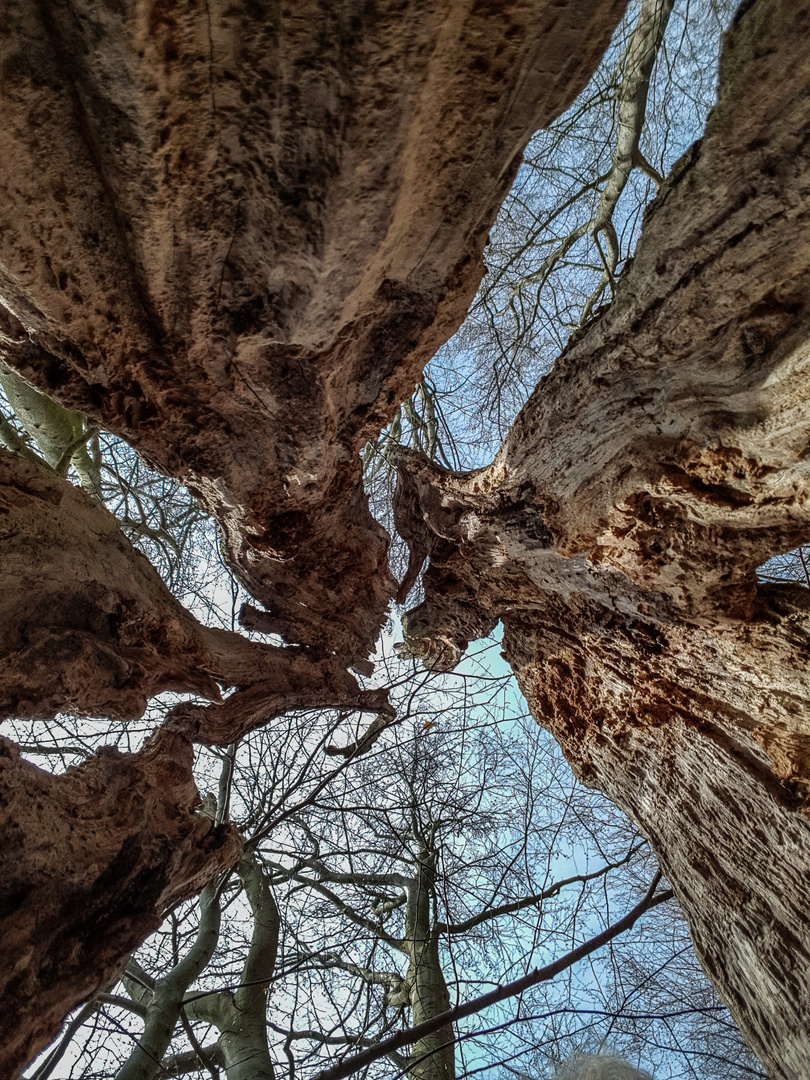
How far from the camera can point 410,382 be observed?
1.92 m

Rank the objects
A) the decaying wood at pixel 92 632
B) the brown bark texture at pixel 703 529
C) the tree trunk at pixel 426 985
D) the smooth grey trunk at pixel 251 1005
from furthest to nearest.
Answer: the tree trunk at pixel 426 985, the smooth grey trunk at pixel 251 1005, the decaying wood at pixel 92 632, the brown bark texture at pixel 703 529

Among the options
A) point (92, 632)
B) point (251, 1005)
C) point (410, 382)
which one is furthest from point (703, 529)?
point (251, 1005)

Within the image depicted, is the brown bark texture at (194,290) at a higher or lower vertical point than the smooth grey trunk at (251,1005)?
higher

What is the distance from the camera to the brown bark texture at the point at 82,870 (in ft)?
4.36

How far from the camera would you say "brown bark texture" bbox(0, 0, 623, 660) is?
93cm

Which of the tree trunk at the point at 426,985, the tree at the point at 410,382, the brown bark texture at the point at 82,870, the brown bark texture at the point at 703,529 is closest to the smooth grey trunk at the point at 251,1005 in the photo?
the tree trunk at the point at 426,985

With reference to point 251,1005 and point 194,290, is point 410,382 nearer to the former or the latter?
point 194,290

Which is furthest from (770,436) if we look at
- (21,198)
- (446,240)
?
(21,198)

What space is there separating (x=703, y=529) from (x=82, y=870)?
5.82ft

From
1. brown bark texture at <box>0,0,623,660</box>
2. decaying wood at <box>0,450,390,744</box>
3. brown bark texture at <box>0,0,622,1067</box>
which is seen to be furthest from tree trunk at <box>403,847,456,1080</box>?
brown bark texture at <box>0,0,623,660</box>

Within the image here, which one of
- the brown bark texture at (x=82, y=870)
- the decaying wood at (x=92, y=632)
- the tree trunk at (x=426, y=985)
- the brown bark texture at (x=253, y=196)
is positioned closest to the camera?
the brown bark texture at (x=253, y=196)

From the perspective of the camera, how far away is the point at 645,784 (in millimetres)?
2035

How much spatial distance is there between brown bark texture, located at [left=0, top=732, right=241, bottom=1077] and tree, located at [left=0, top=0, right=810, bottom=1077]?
0.01 meters

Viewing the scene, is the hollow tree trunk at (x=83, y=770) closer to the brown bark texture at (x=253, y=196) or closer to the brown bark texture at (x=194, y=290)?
the brown bark texture at (x=194, y=290)
